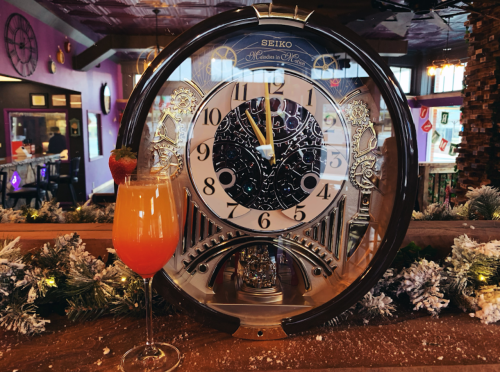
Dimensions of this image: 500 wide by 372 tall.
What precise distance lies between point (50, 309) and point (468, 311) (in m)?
1.13

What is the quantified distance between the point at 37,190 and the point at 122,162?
549 centimetres

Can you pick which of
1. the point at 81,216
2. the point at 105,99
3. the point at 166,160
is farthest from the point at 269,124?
the point at 105,99

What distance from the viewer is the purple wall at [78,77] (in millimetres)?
5180

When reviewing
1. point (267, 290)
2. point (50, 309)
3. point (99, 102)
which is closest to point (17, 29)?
point (99, 102)

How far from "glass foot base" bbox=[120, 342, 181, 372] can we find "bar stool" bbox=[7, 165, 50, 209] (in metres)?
5.10

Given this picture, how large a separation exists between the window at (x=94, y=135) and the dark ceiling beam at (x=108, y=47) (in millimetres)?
1275

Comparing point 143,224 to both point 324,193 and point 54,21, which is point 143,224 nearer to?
point 324,193

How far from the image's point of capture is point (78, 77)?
762 cm

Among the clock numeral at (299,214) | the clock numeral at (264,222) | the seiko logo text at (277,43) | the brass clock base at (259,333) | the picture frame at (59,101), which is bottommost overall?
the brass clock base at (259,333)

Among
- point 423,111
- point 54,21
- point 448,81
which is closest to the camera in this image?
point 54,21

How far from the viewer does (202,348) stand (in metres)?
0.82

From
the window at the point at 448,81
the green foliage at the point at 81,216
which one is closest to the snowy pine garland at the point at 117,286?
the green foliage at the point at 81,216

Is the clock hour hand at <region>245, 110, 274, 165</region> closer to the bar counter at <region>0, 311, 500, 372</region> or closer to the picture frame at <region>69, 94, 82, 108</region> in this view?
the bar counter at <region>0, 311, 500, 372</region>

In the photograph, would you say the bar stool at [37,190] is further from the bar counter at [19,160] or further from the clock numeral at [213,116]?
the clock numeral at [213,116]
